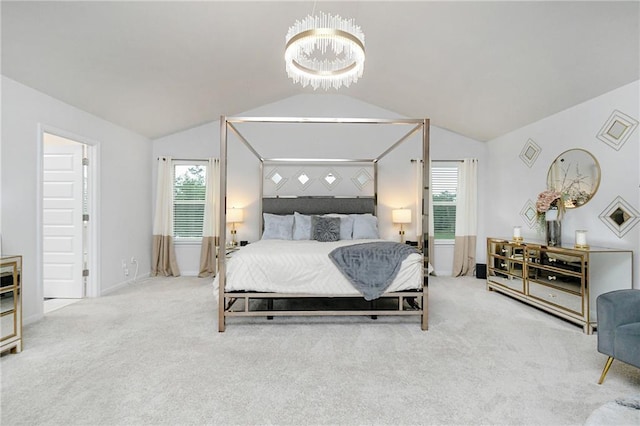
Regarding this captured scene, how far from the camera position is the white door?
4.29 metres

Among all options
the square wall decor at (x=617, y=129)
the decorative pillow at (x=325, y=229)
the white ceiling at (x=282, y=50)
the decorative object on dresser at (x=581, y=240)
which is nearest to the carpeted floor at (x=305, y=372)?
the decorative object on dresser at (x=581, y=240)

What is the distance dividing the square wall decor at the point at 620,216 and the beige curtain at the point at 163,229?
625 cm

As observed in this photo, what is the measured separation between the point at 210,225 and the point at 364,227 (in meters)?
2.77

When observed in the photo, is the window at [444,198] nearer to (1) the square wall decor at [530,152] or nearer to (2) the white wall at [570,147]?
(2) the white wall at [570,147]

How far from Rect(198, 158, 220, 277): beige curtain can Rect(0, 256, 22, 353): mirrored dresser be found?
3.10 m

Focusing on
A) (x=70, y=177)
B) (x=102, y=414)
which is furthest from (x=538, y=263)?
(x=70, y=177)

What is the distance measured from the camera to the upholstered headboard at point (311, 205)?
5570mm

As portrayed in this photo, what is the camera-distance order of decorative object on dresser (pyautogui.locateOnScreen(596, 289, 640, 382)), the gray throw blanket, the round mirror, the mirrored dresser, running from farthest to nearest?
the round mirror < the gray throw blanket < the mirrored dresser < decorative object on dresser (pyautogui.locateOnScreen(596, 289, 640, 382))

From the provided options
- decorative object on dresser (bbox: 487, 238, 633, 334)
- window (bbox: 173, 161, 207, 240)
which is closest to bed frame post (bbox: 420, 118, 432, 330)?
decorative object on dresser (bbox: 487, 238, 633, 334)

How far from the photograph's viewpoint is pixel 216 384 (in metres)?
2.13

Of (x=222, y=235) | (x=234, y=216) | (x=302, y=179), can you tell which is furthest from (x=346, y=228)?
(x=222, y=235)

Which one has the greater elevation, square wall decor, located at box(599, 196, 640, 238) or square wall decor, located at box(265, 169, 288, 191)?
square wall decor, located at box(265, 169, 288, 191)

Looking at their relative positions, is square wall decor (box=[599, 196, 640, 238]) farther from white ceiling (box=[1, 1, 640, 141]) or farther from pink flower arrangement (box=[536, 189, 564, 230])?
white ceiling (box=[1, 1, 640, 141])

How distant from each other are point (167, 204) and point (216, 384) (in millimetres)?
4317
